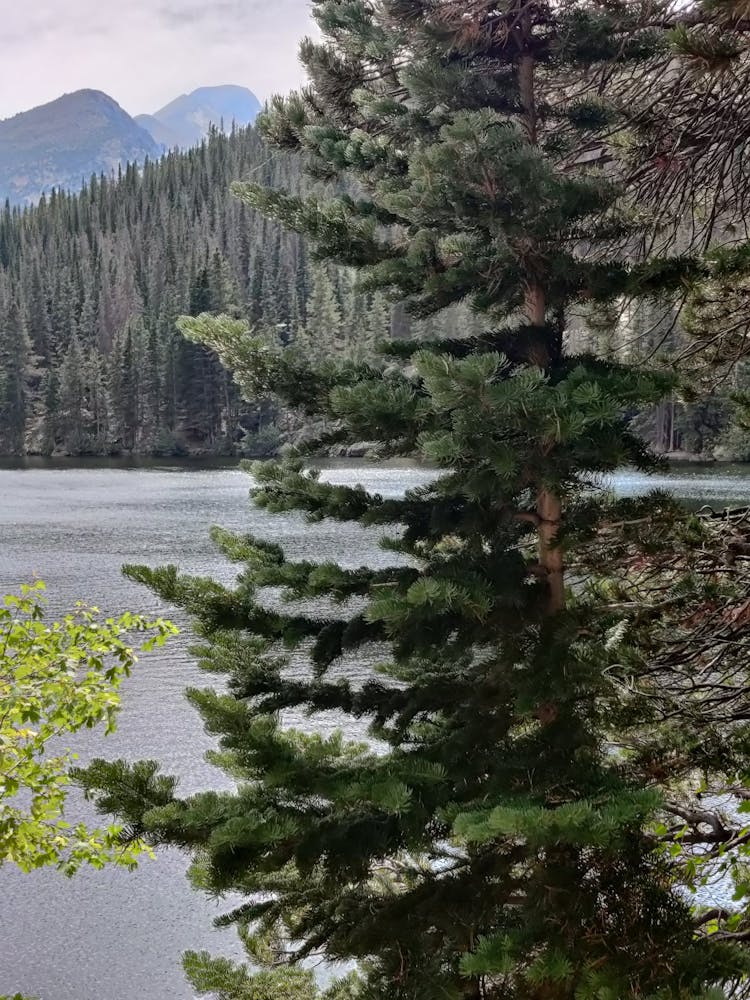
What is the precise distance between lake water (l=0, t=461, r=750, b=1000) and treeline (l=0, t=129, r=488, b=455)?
1426 cm

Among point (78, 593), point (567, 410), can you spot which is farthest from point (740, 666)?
point (78, 593)

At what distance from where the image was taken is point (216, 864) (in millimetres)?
3732

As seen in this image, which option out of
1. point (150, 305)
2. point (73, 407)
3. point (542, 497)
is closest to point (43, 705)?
point (542, 497)

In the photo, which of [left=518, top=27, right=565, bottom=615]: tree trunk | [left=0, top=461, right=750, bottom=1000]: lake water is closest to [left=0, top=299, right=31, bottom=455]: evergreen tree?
[left=0, top=461, right=750, bottom=1000]: lake water

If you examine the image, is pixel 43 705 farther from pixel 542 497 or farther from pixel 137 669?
pixel 137 669

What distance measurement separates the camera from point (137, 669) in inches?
707

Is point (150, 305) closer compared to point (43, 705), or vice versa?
point (43, 705)

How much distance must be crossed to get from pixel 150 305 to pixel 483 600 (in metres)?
102

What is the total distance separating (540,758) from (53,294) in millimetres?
107672

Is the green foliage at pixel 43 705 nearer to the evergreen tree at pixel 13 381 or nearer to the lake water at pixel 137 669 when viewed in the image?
the lake water at pixel 137 669

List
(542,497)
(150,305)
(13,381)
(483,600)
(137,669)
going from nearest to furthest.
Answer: (483,600) < (542,497) < (137,669) < (13,381) < (150,305)

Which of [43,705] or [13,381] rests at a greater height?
[13,381]

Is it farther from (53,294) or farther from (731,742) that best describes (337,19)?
(53,294)

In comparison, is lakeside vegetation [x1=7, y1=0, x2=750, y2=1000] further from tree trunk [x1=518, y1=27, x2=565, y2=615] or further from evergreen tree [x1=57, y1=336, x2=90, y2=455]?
evergreen tree [x1=57, y1=336, x2=90, y2=455]
